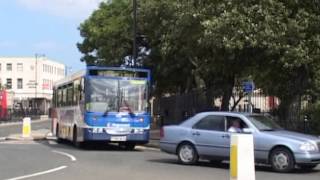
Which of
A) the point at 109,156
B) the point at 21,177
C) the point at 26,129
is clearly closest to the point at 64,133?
the point at 26,129

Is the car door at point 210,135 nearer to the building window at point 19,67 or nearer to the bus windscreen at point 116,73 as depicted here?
the bus windscreen at point 116,73

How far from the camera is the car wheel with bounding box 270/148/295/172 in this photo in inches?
675

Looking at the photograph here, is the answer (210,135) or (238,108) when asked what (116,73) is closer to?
(210,135)

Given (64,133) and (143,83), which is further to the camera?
(64,133)

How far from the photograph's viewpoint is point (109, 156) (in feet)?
74.0

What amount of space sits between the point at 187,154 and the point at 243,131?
7.87ft

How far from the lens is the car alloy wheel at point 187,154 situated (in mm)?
19281

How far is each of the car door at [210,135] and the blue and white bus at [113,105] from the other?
6.34 metres

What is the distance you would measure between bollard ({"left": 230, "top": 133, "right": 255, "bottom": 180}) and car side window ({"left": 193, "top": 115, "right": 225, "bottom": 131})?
28.2 ft

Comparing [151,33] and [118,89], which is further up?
[151,33]

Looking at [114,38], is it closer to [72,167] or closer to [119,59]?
[119,59]

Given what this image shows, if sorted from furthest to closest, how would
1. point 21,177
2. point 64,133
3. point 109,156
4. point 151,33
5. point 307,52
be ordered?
point 151,33
point 64,133
point 307,52
point 109,156
point 21,177

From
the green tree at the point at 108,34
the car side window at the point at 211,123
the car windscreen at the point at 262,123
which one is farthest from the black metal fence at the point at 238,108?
the car side window at the point at 211,123

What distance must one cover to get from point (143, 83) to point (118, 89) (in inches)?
41.4
